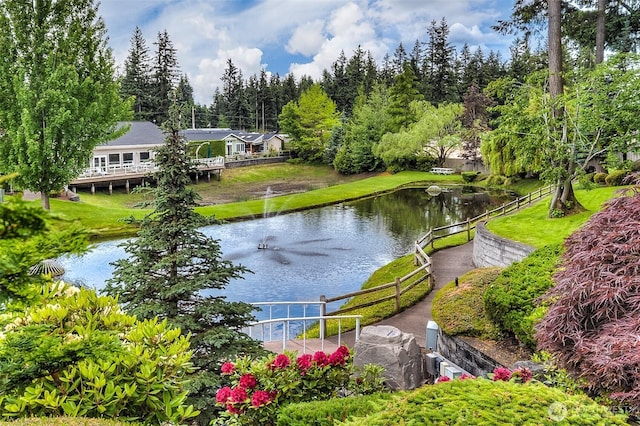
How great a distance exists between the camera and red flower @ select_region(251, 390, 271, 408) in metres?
4.83

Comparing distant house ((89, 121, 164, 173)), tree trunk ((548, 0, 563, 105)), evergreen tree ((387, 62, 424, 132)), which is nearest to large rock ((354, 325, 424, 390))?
tree trunk ((548, 0, 563, 105))

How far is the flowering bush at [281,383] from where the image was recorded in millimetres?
4891

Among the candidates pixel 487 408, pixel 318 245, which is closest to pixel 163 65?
pixel 318 245

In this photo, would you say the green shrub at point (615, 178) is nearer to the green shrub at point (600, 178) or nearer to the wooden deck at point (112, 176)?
the green shrub at point (600, 178)

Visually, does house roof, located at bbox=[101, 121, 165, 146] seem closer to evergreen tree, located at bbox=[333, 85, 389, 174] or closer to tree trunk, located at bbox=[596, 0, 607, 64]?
evergreen tree, located at bbox=[333, 85, 389, 174]

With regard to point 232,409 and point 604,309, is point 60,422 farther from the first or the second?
point 604,309

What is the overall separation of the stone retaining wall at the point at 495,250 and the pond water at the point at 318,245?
3981 millimetres

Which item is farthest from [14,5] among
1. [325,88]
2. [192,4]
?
[325,88]

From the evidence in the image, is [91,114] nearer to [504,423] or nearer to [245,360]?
[245,360]

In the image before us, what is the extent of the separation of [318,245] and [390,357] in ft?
Result: 48.3

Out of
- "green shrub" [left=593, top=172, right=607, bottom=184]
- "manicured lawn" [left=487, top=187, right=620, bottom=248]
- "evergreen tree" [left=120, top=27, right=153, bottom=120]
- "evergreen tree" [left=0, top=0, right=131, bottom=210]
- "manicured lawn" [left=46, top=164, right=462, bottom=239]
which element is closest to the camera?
"manicured lawn" [left=487, top=187, right=620, bottom=248]

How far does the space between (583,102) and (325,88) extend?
6426 centimetres

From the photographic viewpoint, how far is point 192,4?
890 inches

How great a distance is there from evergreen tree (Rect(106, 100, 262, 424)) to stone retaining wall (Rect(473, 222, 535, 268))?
9188mm
